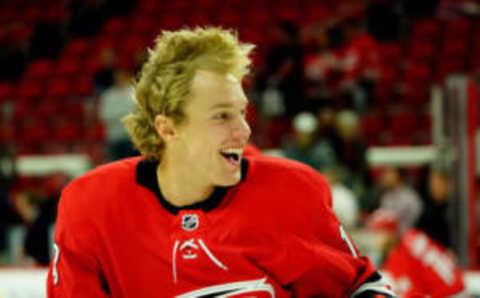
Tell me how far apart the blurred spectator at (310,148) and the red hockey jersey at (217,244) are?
3709 mm

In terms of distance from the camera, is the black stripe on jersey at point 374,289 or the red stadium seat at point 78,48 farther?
the red stadium seat at point 78,48

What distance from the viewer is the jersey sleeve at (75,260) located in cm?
201

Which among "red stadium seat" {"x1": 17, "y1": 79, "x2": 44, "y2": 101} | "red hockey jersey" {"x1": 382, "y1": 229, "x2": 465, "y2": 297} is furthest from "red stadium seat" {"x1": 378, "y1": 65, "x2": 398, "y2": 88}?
"red stadium seat" {"x1": 17, "y1": 79, "x2": 44, "y2": 101}

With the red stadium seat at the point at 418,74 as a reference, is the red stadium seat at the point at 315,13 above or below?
above

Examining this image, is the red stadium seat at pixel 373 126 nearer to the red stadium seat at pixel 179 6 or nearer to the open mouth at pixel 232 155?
the red stadium seat at pixel 179 6

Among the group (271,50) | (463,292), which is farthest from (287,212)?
(271,50)

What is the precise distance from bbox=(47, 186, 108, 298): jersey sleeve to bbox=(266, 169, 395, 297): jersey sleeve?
49 cm

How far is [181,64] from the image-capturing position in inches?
78.9

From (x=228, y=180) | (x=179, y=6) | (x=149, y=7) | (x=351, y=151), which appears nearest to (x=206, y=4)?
(x=179, y=6)

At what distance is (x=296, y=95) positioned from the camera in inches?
252

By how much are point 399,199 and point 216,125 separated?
433 centimetres

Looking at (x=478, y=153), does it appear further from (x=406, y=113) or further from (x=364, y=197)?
(x=406, y=113)

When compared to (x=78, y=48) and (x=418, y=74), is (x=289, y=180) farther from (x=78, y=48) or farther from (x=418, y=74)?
(x=78, y=48)

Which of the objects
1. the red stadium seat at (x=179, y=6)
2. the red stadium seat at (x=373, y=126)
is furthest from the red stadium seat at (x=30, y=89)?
the red stadium seat at (x=373, y=126)
